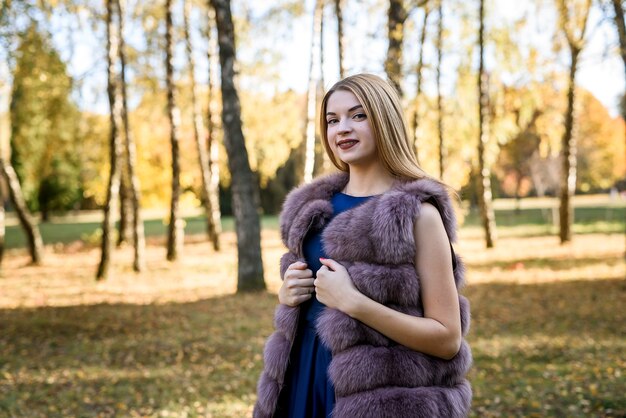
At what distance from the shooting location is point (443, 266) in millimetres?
1902

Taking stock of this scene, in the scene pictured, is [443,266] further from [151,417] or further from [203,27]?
[203,27]

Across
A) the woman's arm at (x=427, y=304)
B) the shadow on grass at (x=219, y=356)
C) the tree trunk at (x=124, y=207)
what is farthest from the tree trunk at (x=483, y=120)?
the woman's arm at (x=427, y=304)

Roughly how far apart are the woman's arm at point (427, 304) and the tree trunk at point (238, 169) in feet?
28.9

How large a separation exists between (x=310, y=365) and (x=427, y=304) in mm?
505

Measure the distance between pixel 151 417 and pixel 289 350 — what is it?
141 inches

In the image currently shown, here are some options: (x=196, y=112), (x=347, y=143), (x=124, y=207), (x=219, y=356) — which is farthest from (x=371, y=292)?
(x=124, y=207)

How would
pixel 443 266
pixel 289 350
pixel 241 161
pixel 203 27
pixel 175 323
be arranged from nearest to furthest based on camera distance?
pixel 443 266 → pixel 289 350 → pixel 175 323 → pixel 241 161 → pixel 203 27

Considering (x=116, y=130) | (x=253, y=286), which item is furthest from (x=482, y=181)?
(x=116, y=130)

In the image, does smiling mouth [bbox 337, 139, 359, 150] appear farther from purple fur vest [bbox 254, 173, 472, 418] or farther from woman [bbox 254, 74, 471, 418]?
purple fur vest [bbox 254, 173, 472, 418]

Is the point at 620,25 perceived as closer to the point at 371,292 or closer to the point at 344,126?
the point at 344,126

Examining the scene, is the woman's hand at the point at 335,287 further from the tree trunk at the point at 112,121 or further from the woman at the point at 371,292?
the tree trunk at the point at 112,121

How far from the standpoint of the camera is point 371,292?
6.30 ft

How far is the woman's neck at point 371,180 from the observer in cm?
216

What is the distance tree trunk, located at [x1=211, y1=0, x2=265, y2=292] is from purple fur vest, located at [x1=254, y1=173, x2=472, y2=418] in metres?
8.68
